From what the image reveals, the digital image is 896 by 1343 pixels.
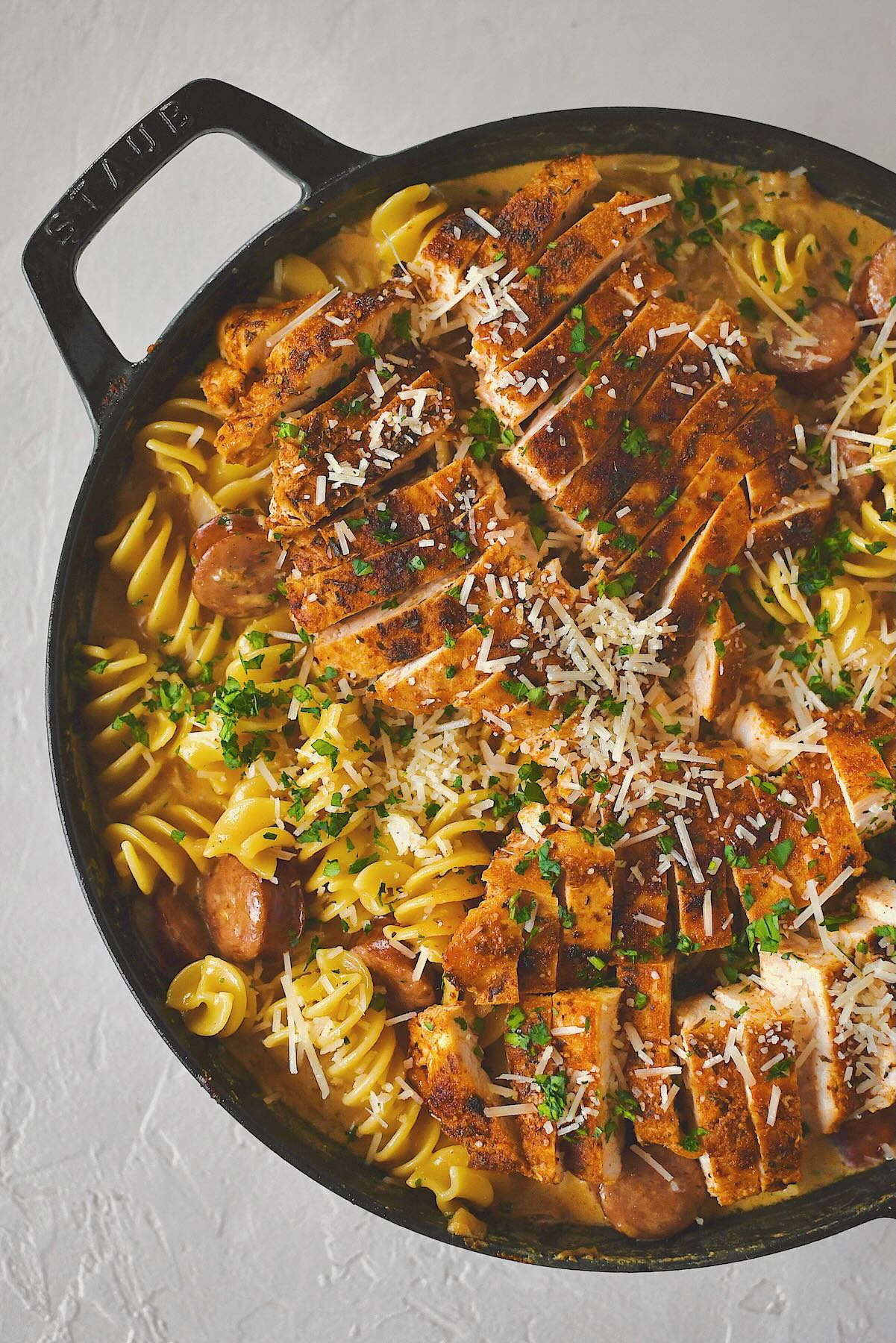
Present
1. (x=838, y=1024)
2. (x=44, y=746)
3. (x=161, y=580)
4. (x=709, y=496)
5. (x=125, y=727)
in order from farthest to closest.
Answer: (x=44, y=746) → (x=161, y=580) → (x=125, y=727) → (x=709, y=496) → (x=838, y=1024)

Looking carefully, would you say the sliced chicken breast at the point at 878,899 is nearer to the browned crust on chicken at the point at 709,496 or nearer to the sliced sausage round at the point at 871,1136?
the sliced sausage round at the point at 871,1136

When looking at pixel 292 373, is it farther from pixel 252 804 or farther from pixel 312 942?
pixel 312 942

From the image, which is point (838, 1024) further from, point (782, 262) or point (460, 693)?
point (782, 262)

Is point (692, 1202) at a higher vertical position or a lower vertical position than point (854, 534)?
lower

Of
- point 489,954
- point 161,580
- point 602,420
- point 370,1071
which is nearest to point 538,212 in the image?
point 602,420

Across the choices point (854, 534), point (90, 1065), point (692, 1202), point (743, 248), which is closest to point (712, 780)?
point (854, 534)

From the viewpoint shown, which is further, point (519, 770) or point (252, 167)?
point (252, 167)

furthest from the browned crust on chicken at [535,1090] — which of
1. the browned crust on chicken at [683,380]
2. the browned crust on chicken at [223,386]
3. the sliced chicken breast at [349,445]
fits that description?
the browned crust on chicken at [223,386]
